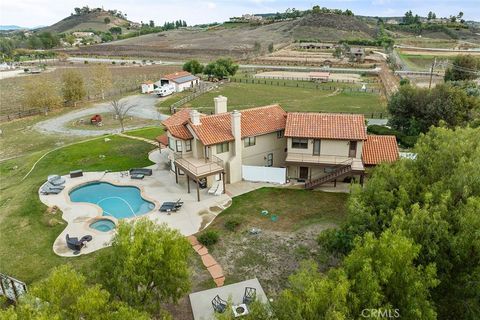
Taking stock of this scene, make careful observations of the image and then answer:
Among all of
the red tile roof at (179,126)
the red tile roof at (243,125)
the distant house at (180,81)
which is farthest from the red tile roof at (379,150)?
the distant house at (180,81)

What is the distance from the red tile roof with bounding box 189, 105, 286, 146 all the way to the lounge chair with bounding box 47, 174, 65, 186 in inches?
524

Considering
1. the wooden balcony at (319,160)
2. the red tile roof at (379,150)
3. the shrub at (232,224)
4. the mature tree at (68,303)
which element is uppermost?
the mature tree at (68,303)

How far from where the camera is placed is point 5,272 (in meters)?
21.0

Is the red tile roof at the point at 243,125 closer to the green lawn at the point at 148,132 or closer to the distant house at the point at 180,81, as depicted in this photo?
the green lawn at the point at 148,132

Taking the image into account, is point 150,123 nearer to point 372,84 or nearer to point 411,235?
point 411,235

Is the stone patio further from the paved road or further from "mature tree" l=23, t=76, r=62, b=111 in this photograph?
"mature tree" l=23, t=76, r=62, b=111

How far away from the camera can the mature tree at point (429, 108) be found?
131 ft

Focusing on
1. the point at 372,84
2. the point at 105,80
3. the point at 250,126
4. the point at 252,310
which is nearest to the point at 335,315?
the point at 252,310

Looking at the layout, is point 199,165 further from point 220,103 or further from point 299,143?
point 299,143

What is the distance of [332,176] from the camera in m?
30.1

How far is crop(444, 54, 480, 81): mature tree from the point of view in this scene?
7425 cm

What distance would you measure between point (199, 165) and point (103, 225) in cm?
894

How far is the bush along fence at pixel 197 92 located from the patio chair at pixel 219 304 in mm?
45196

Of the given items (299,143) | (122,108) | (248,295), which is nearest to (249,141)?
(299,143)
